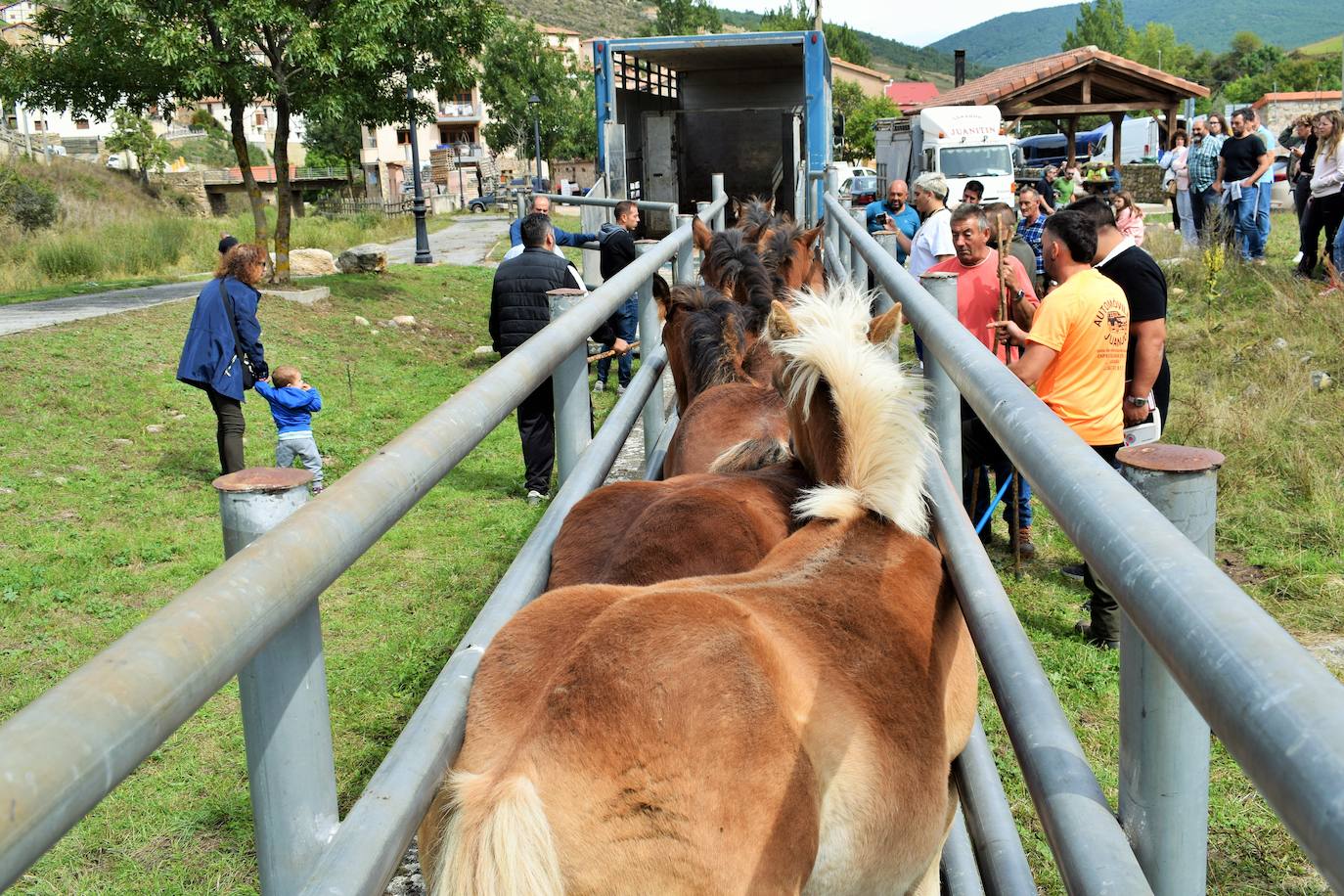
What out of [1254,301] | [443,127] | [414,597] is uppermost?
[443,127]

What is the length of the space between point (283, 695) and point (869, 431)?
1500mm

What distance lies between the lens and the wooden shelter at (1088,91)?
2880 centimetres

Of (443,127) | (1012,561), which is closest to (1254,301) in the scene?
(1012,561)

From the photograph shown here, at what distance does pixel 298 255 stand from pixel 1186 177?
48.2 ft

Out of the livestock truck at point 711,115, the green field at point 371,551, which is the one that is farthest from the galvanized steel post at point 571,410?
the livestock truck at point 711,115

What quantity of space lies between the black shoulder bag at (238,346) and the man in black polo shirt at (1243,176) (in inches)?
455

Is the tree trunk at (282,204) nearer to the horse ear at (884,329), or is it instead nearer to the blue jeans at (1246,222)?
the blue jeans at (1246,222)

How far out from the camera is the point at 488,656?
1.93m

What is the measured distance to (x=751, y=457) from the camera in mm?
3375

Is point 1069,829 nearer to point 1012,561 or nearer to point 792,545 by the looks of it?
point 792,545

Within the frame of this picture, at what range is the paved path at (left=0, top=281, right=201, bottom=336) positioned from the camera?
14.0 meters

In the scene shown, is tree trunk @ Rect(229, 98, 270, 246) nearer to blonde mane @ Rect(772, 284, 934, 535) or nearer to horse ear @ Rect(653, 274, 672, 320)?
horse ear @ Rect(653, 274, 672, 320)

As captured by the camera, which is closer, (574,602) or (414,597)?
(574,602)

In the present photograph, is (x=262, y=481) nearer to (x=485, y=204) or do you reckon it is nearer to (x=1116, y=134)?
(x=1116, y=134)
